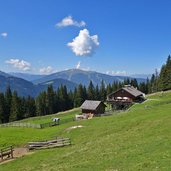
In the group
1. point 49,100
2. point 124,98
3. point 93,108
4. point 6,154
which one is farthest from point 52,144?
point 49,100

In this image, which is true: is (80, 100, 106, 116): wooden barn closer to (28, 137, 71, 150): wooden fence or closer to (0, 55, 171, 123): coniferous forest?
(0, 55, 171, 123): coniferous forest

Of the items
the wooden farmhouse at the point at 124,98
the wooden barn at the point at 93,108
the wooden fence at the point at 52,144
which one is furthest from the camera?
the wooden farmhouse at the point at 124,98

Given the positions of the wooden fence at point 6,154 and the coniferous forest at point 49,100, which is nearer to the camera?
the wooden fence at point 6,154

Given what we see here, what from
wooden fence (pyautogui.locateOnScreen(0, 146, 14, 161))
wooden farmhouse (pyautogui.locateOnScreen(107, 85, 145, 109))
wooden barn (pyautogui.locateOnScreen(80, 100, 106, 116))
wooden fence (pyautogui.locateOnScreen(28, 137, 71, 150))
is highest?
wooden farmhouse (pyautogui.locateOnScreen(107, 85, 145, 109))

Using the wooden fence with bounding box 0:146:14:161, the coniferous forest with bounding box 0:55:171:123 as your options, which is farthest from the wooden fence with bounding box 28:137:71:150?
the coniferous forest with bounding box 0:55:171:123

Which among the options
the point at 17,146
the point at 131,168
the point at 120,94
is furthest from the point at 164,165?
the point at 120,94

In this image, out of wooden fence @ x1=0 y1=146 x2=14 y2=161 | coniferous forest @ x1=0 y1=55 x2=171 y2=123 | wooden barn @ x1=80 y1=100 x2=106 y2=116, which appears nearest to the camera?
wooden fence @ x1=0 y1=146 x2=14 y2=161

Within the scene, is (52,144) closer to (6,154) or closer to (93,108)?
(6,154)

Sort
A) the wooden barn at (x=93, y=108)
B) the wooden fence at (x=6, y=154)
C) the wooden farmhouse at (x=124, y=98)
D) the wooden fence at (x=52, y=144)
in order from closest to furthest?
the wooden fence at (x=6, y=154) → the wooden fence at (x=52, y=144) → the wooden barn at (x=93, y=108) → the wooden farmhouse at (x=124, y=98)

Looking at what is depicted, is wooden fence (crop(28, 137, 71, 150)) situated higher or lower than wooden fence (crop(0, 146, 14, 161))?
higher

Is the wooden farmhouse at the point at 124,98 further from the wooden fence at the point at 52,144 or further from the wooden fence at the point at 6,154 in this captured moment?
the wooden fence at the point at 6,154

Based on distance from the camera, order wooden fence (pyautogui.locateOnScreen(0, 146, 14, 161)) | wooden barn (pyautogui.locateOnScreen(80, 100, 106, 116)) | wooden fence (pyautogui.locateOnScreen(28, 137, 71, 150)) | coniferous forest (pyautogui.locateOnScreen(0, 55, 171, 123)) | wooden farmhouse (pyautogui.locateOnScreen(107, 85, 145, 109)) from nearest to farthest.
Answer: wooden fence (pyautogui.locateOnScreen(0, 146, 14, 161))
wooden fence (pyautogui.locateOnScreen(28, 137, 71, 150))
wooden barn (pyautogui.locateOnScreen(80, 100, 106, 116))
wooden farmhouse (pyautogui.locateOnScreen(107, 85, 145, 109))
coniferous forest (pyautogui.locateOnScreen(0, 55, 171, 123))

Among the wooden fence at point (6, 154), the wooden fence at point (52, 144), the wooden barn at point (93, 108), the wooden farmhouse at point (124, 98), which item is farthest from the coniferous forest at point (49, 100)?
the wooden fence at point (6, 154)

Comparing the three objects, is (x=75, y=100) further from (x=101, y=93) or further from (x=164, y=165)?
(x=164, y=165)
